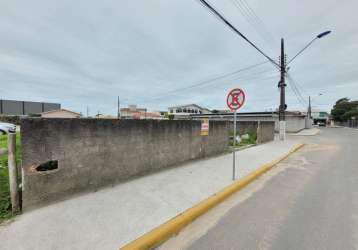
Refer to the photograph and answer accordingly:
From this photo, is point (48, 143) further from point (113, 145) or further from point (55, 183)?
point (113, 145)

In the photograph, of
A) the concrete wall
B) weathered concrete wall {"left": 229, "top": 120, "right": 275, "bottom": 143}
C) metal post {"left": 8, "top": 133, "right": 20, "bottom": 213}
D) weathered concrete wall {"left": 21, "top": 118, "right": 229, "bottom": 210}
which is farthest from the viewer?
the concrete wall

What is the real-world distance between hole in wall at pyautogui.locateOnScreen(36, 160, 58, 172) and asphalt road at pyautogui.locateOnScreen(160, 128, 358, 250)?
2521 mm

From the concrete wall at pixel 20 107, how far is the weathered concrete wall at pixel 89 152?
189ft

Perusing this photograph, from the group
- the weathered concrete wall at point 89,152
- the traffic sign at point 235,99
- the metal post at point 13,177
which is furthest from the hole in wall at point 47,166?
the traffic sign at point 235,99

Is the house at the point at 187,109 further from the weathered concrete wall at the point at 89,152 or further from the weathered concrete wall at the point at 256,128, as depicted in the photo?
the weathered concrete wall at the point at 89,152

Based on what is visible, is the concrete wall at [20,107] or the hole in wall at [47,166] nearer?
the hole in wall at [47,166]

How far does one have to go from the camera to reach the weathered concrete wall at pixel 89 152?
9.46 feet

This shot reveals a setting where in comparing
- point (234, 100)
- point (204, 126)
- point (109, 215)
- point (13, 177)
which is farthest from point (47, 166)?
point (204, 126)

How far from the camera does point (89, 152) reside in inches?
141

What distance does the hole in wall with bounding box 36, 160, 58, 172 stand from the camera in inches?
117

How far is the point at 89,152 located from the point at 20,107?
6357 centimetres

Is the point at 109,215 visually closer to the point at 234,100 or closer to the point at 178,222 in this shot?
the point at 178,222

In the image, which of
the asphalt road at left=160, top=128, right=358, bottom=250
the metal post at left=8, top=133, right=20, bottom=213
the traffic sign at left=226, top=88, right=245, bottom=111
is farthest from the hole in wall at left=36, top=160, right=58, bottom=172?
the traffic sign at left=226, top=88, right=245, bottom=111

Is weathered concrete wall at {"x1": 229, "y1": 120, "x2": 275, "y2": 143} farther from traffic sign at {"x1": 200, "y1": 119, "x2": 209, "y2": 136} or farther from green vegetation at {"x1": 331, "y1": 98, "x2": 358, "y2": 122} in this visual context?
green vegetation at {"x1": 331, "y1": 98, "x2": 358, "y2": 122}
